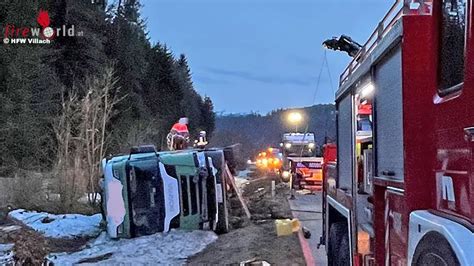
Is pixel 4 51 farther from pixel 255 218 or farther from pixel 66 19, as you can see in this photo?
pixel 255 218

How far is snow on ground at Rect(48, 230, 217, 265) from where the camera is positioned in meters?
11.4

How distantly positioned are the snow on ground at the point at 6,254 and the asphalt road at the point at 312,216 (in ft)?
14.6

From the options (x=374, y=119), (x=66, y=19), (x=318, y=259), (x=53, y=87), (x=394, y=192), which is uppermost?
(x=66, y=19)

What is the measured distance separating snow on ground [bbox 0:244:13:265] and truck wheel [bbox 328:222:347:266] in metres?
4.22

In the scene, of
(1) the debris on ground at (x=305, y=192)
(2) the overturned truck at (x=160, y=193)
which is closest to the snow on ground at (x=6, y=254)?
(2) the overturned truck at (x=160, y=193)

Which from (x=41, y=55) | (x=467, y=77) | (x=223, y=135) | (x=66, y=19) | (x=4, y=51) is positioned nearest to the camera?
(x=467, y=77)

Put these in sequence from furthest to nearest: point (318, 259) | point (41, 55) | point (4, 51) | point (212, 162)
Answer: point (41, 55) < point (4, 51) < point (212, 162) < point (318, 259)

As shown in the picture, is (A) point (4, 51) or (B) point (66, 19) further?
(B) point (66, 19)

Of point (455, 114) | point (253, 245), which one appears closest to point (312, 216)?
point (253, 245)

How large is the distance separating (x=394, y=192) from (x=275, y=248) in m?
8.03

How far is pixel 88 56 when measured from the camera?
35.1 metres

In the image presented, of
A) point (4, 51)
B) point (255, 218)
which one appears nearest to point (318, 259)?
point (255, 218)

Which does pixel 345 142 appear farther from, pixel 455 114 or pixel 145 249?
pixel 145 249

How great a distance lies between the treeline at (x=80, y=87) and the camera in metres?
22.7
